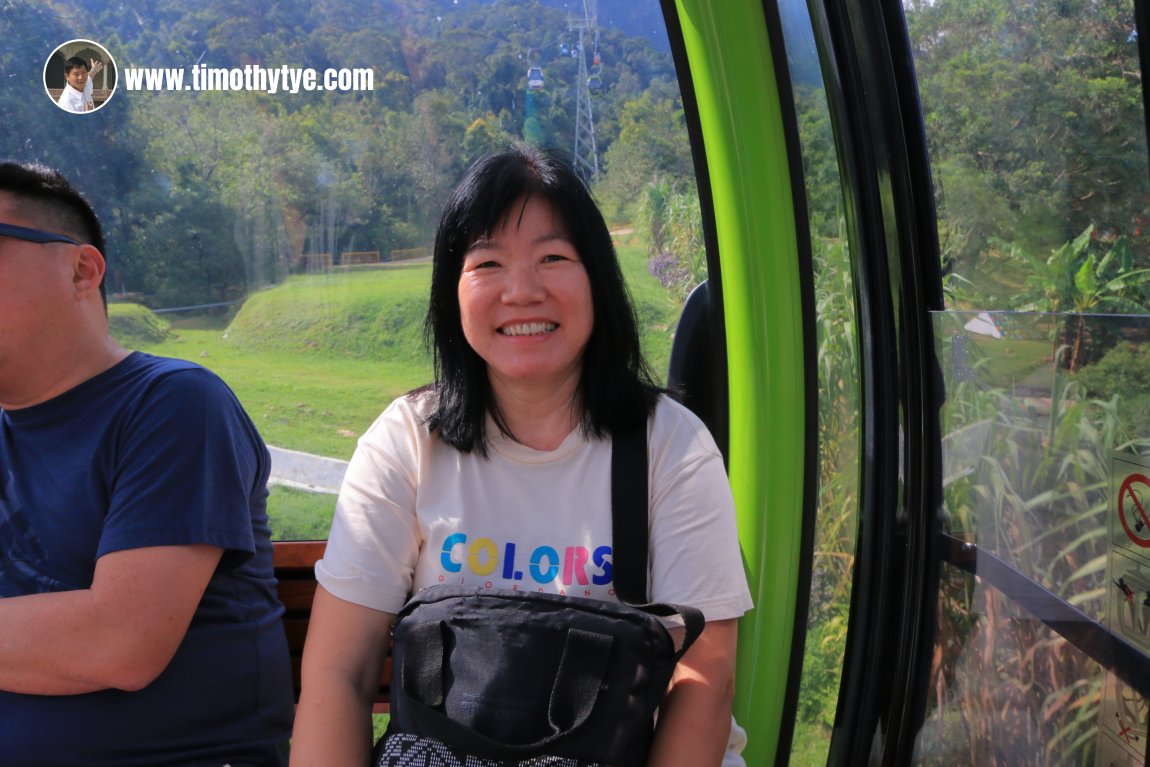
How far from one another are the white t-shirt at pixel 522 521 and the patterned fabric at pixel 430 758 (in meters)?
Result: 0.25

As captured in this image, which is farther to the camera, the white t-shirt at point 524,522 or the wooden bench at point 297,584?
the wooden bench at point 297,584

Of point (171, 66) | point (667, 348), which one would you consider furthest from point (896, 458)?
point (171, 66)

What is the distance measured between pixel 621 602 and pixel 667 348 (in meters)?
0.89

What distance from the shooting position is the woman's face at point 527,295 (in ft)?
5.67

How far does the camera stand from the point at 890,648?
2.04 metres

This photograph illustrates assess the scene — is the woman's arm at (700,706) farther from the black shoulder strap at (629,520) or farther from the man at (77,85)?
the man at (77,85)

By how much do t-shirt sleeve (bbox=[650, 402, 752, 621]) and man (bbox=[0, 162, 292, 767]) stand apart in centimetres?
74

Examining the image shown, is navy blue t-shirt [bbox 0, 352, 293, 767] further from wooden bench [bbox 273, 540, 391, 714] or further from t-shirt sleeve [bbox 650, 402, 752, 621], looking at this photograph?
t-shirt sleeve [bbox 650, 402, 752, 621]

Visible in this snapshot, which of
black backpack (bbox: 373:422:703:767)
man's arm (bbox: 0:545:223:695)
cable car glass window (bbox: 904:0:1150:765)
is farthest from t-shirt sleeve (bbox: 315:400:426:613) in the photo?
cable car glass window (bbox: 904:0:1150:765)

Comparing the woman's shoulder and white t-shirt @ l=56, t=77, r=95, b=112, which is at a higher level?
white t-shirt @ l=56, t=77, r=95, b=112

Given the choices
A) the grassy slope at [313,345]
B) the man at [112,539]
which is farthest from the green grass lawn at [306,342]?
the man at [112,539]

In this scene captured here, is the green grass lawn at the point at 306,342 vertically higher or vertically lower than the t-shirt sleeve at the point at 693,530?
higher

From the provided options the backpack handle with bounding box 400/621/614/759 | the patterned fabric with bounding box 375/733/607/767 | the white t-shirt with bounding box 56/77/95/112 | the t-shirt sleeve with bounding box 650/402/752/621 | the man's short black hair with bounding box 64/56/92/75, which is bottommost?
→ the patterned fabric with bounding box 375/733/607/767

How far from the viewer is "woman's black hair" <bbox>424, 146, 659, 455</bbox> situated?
175cm
